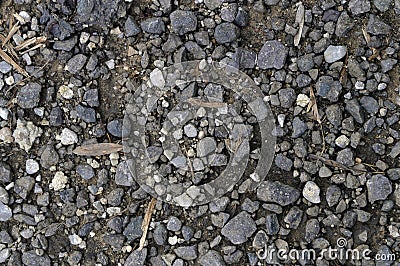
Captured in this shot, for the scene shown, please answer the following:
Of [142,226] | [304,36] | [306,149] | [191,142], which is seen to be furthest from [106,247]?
[304,36]

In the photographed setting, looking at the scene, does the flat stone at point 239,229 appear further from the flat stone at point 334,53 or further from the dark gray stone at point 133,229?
the flat stone at point 334,53

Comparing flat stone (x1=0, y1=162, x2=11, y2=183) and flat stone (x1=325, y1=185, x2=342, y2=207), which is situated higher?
flat stone (x1=325, y1=185, x2=342, y2=207)

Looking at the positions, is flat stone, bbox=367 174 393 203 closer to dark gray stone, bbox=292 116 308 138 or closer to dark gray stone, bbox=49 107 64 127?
dark gray stone, bbox=292 116 308 138

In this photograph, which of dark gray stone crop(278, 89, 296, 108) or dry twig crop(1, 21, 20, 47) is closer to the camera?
dark gray stone crop(278, 89, 296, 108)

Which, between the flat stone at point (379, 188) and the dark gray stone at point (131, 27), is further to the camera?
the dark gray stone at point (131, 27)

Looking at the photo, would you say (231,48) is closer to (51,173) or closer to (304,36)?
(304,36)

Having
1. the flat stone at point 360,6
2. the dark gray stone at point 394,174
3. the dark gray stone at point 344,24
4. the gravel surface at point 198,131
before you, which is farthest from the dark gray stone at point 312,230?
the flat stone at point 360,6

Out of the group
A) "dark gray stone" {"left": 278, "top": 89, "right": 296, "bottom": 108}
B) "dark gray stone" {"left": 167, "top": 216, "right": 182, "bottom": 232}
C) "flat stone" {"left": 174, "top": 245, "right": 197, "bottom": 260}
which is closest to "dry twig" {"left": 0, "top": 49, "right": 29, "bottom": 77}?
"dark gray stone" {"left": 167, "top": 216, "right": 182, "bottom": 232}
